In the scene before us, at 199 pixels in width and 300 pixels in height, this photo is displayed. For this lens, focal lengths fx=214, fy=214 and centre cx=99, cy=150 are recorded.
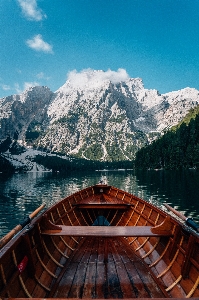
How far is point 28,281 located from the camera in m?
6.70

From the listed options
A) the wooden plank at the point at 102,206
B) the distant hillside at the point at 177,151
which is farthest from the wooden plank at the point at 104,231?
the distant hillside at the point at 177,151

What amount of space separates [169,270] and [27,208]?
36.8 meters

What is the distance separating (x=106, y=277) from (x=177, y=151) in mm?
154364

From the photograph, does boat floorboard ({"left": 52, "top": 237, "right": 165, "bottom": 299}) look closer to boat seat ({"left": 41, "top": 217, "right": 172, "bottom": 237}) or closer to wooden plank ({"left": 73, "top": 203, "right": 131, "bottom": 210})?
boat seat ({"left": 41, "top": 217, "right": 172, "bottom": 237})

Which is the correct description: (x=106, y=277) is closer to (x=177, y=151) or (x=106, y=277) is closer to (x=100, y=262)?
(x=100, y=262)

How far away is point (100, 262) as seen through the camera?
29.3 ft

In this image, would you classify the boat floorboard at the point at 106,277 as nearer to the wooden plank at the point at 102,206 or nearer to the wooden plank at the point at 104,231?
the wooden plank at the point at 104,231

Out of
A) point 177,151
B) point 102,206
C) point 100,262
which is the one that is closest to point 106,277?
point 100,262

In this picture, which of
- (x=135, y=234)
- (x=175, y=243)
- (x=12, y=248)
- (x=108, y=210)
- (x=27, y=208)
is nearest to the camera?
(x=12, y=248)

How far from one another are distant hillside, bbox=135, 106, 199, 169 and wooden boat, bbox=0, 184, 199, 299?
129m

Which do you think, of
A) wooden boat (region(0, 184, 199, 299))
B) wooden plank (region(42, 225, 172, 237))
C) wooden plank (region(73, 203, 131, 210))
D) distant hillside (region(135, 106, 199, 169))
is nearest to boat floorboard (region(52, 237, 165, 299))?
wooden boat (region(0, 184, 199, 299))

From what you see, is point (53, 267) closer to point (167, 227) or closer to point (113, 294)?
point (113, 294)

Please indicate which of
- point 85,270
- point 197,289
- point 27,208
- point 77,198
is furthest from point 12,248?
point 27,208

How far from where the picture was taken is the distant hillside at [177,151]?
14438cm
